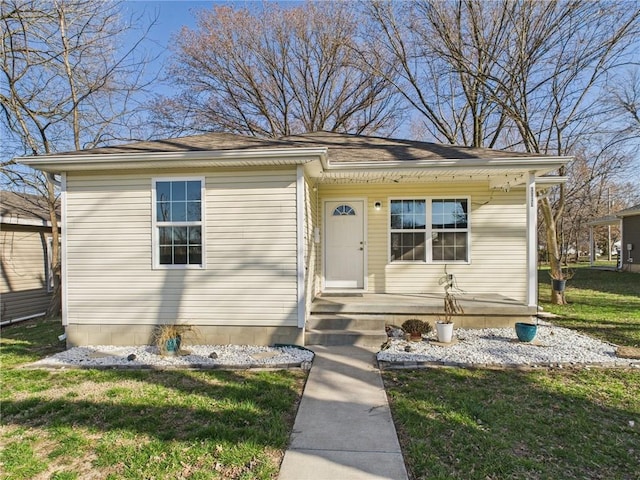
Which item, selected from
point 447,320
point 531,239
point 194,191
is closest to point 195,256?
point 194,191

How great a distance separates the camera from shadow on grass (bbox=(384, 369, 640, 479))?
2518 mm

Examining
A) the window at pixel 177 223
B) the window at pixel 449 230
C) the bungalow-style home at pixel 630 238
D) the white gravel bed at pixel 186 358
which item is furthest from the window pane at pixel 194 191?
the bungalow-style home at pixel 630 238

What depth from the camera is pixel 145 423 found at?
3.16 metres

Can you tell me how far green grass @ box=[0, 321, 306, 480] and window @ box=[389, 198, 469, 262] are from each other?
400 centimetres

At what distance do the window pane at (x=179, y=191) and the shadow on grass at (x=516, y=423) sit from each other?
4.03 m

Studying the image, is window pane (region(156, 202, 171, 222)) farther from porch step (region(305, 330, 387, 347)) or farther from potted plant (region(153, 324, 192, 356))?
porch step (region(305, 330, 387, 347))

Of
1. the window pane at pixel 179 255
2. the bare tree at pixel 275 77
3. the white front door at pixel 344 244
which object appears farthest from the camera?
the bare tree at pixel 275 77

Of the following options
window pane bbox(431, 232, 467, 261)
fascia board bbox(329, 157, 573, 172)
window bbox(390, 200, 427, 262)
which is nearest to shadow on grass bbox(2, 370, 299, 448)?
fascia board bbox(329, 157, 573, 172)

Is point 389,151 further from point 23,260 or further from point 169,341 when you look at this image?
point 23,260

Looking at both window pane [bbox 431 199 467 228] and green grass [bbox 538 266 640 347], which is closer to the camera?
green grass [bbox 538 266 640 347]

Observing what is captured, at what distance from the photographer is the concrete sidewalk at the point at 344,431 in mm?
2480

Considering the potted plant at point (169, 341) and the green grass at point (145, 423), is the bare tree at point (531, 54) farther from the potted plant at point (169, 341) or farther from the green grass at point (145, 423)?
the potted plant at point (169, 341)

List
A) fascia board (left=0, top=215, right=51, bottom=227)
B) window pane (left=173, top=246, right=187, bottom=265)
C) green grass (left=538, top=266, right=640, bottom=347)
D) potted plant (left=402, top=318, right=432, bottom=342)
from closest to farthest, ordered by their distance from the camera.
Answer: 1. potted plant (left=402, top=318, right=432, bottom=342)
2. window pane (left=173, top=246, right=187, bottom=265)
3. green grass (left=538, top=266, right=640, bottom=347)
4. fascia board (left=0, top=215, right=51, bottom=227)

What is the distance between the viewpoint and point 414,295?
723 centimetres
